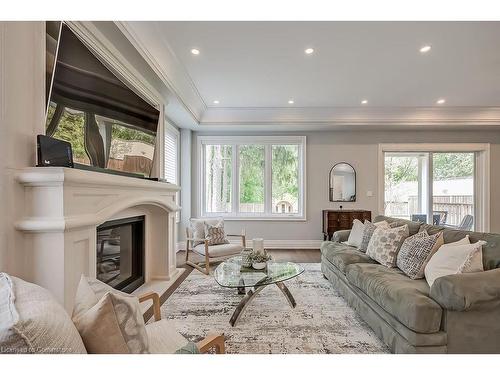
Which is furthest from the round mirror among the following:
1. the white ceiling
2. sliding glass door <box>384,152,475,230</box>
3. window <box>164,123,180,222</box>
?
window <box>164,123,180,222</box>

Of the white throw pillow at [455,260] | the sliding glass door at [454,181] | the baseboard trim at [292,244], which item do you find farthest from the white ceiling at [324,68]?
the baseboard trim at [292,244]

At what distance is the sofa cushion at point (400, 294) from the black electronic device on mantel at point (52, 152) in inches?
94.9

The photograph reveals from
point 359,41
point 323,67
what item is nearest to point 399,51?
point 359,41

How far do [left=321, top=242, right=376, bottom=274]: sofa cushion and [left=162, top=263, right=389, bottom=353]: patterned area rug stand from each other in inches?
14.8

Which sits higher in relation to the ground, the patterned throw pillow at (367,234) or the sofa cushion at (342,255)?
the patterned throw pillow at (367,234)

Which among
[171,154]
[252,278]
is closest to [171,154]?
[171,154]

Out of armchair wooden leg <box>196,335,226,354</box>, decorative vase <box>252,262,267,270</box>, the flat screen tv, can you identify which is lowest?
decorative vase <box>252,262,267,270</box>

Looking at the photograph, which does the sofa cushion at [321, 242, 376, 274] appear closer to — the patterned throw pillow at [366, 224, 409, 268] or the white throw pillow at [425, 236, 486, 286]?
the patterned throw pillow at [366, 224, 409, 268]

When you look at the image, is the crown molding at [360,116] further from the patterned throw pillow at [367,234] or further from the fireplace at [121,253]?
the fireplace at [121,253]

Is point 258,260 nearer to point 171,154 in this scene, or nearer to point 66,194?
point 66,194

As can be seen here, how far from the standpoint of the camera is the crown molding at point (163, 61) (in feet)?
7.88

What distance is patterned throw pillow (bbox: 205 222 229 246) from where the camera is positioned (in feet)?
13.6
